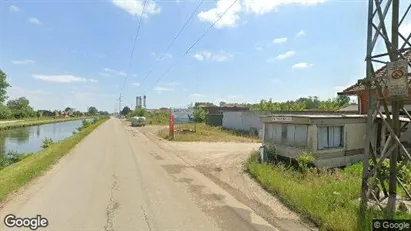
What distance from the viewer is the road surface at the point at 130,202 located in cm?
623

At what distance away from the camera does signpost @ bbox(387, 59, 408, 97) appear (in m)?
5.99

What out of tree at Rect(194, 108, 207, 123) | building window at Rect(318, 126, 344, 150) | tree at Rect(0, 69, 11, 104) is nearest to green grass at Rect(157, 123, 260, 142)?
building window at Rect(318, 126, 344, 150)

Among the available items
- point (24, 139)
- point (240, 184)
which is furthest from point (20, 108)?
point (240, 184)

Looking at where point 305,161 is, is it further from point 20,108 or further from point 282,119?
point 20,108

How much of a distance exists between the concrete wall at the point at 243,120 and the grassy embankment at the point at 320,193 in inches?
750

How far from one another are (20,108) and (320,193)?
112433mm

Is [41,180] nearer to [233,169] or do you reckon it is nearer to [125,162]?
[125,162]

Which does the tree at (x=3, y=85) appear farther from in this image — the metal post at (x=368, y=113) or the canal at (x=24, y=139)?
the metal post at (x=368, y=113)

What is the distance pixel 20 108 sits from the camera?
3932 inches

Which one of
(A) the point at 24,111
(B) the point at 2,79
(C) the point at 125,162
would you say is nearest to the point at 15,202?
(C) the point at 125,162

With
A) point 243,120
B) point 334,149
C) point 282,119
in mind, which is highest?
point 282,119

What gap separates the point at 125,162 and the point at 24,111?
98.8 meters

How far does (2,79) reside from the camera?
6562cm

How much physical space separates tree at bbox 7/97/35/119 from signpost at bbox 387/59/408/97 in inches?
3986
